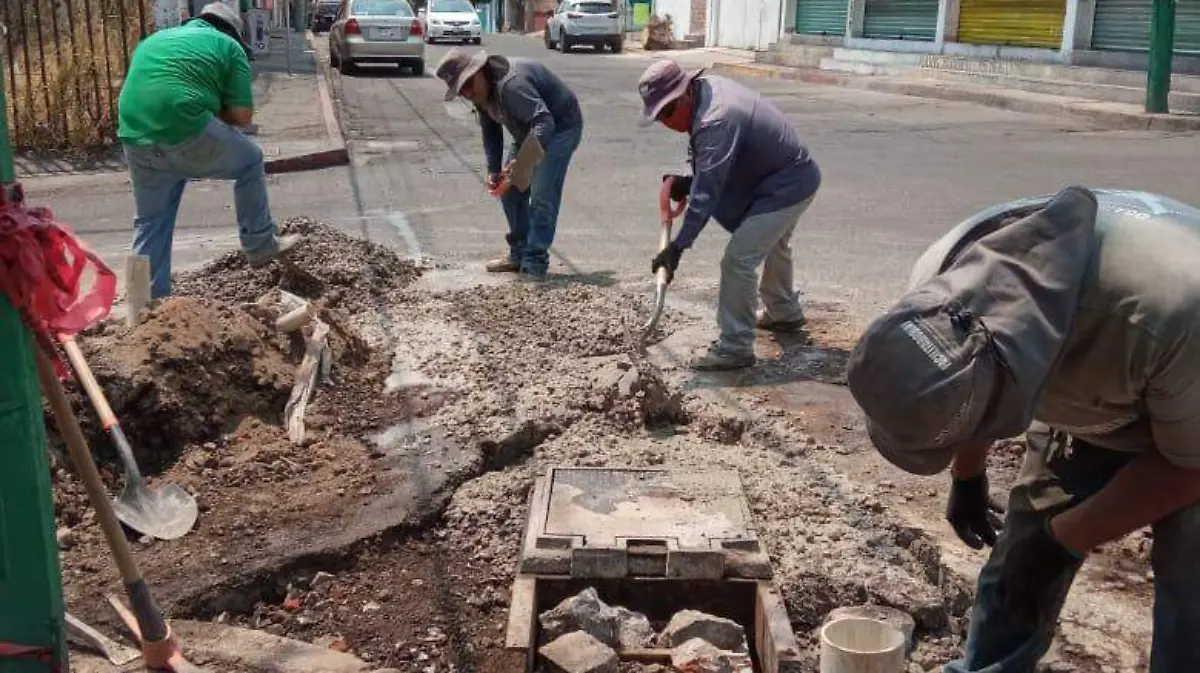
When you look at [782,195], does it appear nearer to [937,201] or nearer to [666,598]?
[666,598]

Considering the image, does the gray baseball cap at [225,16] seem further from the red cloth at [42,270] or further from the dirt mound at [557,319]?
the red cloth at [42,270]

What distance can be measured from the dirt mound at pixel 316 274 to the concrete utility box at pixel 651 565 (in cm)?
311

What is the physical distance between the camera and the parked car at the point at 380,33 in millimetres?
22391

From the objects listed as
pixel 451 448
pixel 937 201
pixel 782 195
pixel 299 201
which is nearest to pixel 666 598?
pixel 451 448

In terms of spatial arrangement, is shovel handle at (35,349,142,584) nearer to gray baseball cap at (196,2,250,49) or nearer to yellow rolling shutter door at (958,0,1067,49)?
gray baseball cap at (196,2,250,49)

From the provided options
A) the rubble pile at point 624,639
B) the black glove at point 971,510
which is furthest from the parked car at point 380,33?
the black glove at point 971,510

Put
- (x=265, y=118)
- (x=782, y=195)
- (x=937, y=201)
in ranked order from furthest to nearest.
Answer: (x=265, y=118) < (x=937, y=201) < (x=782, y=195)

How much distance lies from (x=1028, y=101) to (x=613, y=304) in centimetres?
1197

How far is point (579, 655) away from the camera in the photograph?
10.3 ft

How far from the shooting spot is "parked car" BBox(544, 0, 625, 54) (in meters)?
33.9

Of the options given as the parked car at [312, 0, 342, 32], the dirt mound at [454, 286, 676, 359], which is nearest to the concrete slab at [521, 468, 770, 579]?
the dirt mound at [454, 286, 676, 359]

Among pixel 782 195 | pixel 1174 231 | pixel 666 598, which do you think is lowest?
pixel 666 598

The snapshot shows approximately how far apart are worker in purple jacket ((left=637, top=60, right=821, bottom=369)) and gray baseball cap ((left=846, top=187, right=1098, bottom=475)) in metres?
3.32

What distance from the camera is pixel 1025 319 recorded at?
6.38 ft
